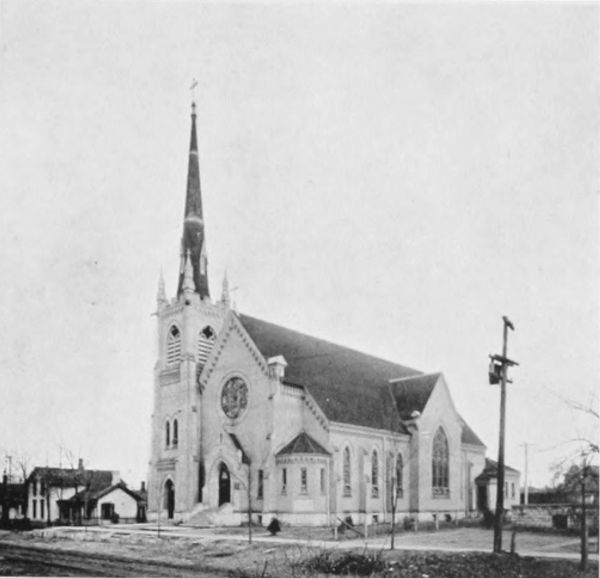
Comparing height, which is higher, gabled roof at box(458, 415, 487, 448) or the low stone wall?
gabled roof at box(458, 415, 487, 448)

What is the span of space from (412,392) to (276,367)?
9.56 meters

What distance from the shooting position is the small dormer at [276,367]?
3722 cm

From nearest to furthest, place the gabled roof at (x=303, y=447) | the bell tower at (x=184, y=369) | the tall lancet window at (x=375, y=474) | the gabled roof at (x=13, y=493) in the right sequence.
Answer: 1. the gabled roof at (x=303, y=447)
2. the tall lancet window at (x=375, y=474)
3. the bell tower at (x=184, y=369)
4. the gabled roof at (x=13, y=493)

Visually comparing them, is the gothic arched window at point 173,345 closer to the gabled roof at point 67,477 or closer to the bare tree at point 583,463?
the gabled roof at point 67,477

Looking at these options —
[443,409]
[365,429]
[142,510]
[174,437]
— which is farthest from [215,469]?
[142,510]

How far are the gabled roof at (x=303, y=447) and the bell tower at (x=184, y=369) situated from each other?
5.84m

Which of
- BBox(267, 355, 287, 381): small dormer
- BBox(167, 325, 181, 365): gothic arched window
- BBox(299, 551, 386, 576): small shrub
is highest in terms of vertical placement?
BBox(167, 325, 181, 365): gothic arched window

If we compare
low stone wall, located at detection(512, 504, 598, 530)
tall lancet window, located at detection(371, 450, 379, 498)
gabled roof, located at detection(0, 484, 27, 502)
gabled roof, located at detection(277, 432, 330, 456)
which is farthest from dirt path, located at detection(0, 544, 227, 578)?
gabled roof, located at detection(0, 484, 27, 502)

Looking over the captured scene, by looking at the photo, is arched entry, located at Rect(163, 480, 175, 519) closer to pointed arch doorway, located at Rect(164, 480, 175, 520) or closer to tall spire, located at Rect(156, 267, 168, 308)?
pointed arch doorway, located at Rect(164, 480, 175, 520)

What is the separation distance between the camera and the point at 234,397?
130 feet

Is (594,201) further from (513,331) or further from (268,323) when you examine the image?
(268,323)

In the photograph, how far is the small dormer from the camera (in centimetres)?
3722

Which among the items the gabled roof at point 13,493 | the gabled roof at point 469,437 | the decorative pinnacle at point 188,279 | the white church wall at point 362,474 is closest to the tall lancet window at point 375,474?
the white church wall at point 362,474

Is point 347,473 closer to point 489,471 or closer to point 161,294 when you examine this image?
point 489,471
